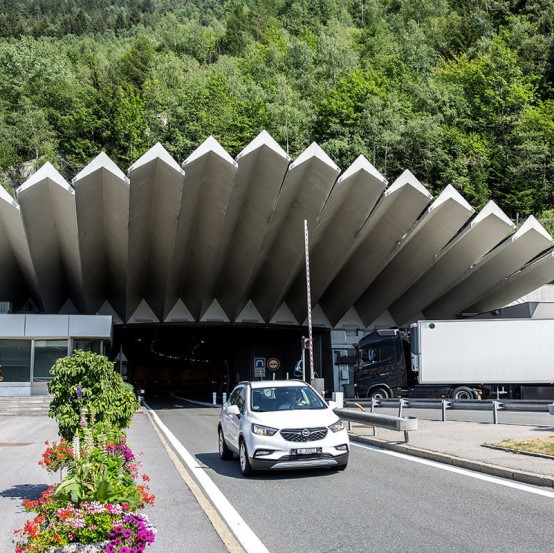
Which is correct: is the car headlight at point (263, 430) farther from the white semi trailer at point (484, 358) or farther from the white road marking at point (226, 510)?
the white semi trailer at point (484, 358)

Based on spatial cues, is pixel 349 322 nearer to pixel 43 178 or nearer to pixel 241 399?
pixel 43 178

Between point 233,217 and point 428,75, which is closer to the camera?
point 233,217

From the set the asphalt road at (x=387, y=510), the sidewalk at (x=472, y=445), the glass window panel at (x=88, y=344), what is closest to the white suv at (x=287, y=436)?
the asphalt road at (x=387, y=510)

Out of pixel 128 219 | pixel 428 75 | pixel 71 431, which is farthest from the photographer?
pixel 428 75

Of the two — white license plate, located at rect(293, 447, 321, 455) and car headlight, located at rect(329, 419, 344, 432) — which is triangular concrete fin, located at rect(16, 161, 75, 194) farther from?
white license plate, located at rect(293, 447, 321, 455)

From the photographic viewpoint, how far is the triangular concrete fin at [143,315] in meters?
44.9

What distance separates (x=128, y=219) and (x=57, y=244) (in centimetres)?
572

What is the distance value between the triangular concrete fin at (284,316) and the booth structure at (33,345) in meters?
13.2

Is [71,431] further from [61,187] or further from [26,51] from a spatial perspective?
[26,51]

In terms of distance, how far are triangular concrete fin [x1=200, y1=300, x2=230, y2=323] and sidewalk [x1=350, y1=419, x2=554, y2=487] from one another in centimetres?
2585

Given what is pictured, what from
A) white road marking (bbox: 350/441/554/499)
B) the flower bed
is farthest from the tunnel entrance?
the flower bed

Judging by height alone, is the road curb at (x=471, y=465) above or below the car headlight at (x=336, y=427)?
below

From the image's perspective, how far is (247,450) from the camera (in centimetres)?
1064

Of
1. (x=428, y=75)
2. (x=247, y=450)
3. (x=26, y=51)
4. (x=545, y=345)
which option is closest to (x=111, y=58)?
(x=26, y=51)
